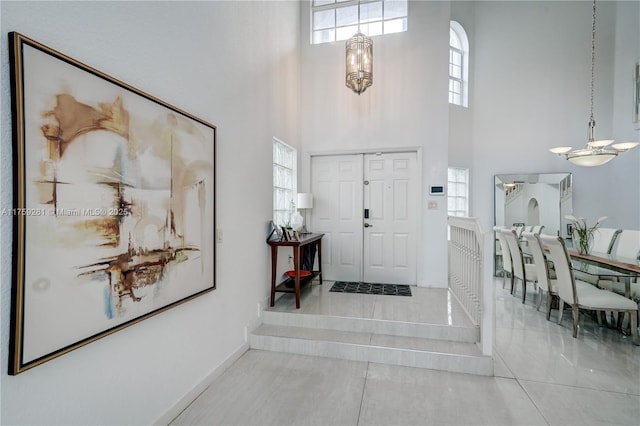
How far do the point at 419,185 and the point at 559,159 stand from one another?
367 centimetres

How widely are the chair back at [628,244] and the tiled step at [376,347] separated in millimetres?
3100

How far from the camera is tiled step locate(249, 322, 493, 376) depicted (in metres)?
2.52

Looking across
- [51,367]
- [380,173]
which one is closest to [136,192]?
[51,367]

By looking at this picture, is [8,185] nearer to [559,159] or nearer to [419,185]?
[419,185]

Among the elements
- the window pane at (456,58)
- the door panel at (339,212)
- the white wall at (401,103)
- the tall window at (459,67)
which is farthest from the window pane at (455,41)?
the door panel at (339,212)

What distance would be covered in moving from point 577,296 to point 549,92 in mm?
4652

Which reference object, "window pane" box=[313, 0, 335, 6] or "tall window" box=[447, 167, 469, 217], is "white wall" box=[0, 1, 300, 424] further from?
"tall window" box=[447, 167, 469, 217]

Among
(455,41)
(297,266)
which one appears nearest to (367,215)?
(297,266)

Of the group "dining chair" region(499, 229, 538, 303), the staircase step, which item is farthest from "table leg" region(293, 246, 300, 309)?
"dining chair" region(499, 229, 538, 303)

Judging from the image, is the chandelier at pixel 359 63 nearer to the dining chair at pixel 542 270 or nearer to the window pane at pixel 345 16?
the window pane at pixel 345 16

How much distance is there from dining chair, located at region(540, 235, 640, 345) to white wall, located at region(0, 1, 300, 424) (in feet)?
10.9

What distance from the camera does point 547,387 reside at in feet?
7.45

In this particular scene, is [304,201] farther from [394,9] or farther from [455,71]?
[455,71]

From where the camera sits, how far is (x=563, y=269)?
321 cm
